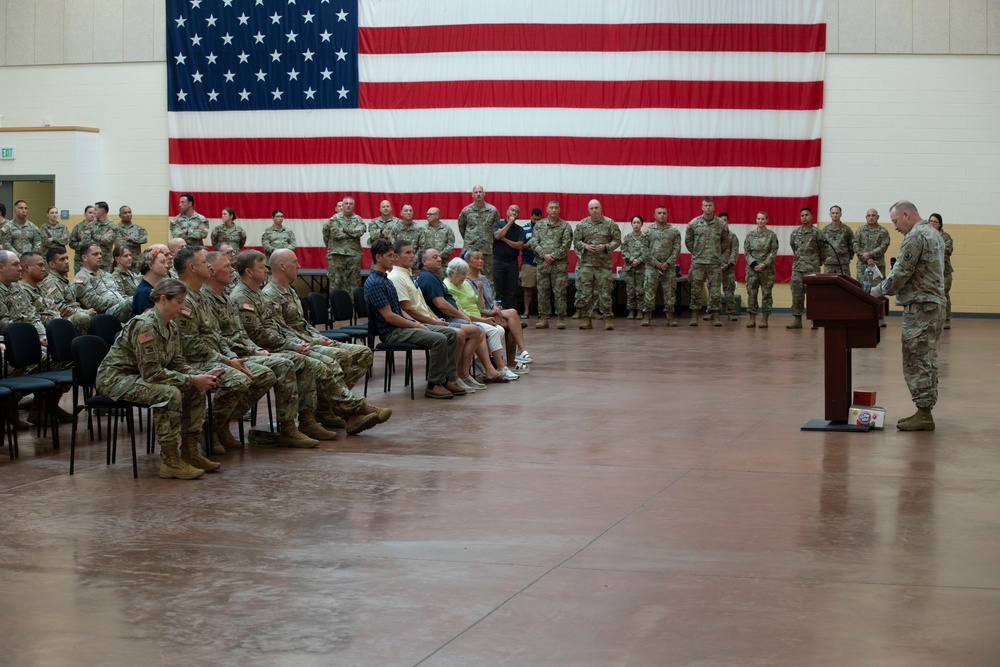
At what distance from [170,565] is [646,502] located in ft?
7.39

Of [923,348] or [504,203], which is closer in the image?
[923,348]

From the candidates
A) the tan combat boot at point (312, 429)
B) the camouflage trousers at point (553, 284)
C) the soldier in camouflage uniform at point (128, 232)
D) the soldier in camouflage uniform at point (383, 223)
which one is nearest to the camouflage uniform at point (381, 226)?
the soldier in camouflage uniform at point (383, 223)

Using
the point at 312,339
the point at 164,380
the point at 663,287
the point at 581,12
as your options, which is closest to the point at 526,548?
the point at 164,380

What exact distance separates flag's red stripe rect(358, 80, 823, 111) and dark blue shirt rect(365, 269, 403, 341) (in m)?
9.22

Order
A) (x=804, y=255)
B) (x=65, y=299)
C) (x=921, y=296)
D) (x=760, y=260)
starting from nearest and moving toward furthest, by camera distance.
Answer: (x=921, y=296) → (x=65, y=299) → (x=804, y=255) → (x=760, y=260)

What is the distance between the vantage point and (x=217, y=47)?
19141mm

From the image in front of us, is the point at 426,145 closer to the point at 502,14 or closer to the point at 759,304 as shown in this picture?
the point at 502,14

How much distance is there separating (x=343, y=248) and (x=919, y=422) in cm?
1052

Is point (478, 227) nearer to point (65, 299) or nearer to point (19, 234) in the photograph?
point (19, 234)

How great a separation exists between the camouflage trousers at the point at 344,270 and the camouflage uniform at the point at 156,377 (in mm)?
10613

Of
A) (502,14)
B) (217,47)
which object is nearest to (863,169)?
(502,14)

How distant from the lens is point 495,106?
18.2m

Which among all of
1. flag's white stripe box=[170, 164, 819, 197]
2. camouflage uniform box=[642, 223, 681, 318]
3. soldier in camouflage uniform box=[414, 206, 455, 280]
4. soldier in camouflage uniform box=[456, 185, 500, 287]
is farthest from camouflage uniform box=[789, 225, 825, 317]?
soldier in camouflage uniform box=[414, 206, 455, 280]

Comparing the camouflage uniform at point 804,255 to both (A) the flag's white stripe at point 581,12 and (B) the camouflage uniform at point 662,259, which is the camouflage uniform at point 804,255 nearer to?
(B) the camouflage uniform at point 662,259
